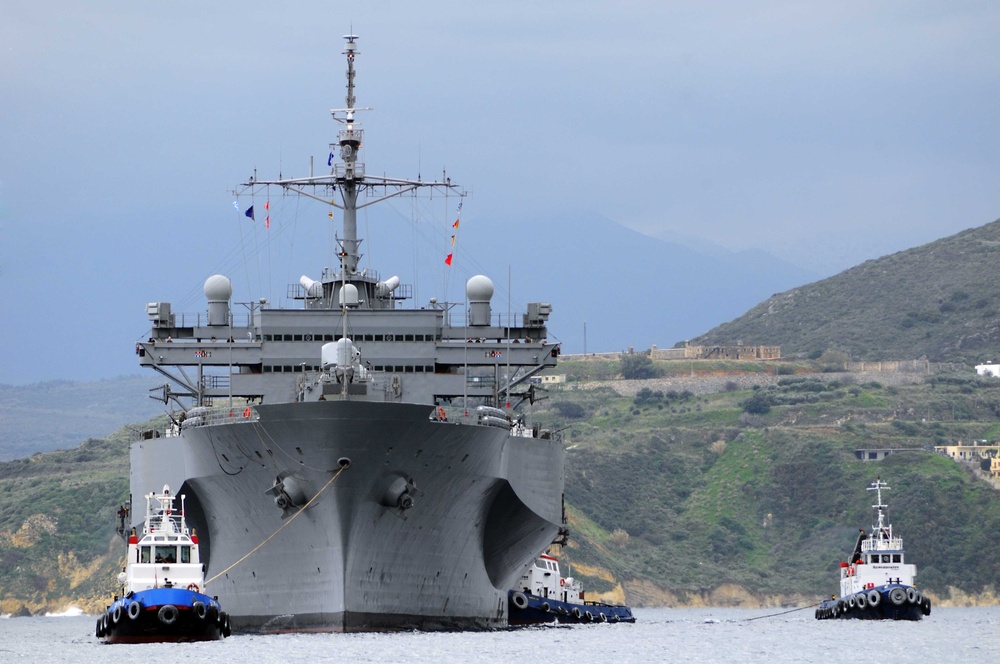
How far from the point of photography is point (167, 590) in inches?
1897

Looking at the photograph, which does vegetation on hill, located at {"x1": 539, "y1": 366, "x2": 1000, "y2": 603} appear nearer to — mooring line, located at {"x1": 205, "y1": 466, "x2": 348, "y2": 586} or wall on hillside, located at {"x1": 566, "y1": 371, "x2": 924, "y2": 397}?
wall on hillside, located at {"x1": 566, "y1": 371, "x2": 924, "y2": 397}

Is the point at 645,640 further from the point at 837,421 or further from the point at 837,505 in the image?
the point at 837,421

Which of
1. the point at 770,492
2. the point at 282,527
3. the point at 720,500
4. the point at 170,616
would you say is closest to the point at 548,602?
the point at 282,527

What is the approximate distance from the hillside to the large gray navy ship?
200ft

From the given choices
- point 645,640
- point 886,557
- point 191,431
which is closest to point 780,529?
point 886,557

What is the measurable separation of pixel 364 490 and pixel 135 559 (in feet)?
18.1

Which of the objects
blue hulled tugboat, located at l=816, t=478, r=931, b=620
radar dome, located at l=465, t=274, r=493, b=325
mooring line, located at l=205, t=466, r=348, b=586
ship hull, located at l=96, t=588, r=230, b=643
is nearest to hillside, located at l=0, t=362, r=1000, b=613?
blue hulled tugboat, located at l=816, t=478, r=931, b=620

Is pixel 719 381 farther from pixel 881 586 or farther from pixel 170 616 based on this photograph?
pixel 170 616

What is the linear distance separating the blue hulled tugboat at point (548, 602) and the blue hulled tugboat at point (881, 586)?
333 inches

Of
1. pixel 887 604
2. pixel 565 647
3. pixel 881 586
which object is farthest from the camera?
pixel 881 586

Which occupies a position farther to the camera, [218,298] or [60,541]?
[60,541]

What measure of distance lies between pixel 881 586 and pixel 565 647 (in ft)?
75.2

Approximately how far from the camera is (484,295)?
200 feet

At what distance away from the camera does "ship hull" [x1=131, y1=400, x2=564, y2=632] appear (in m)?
49.3
